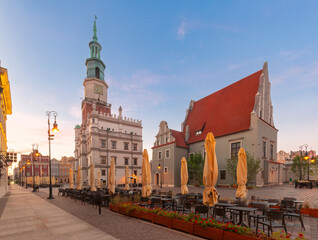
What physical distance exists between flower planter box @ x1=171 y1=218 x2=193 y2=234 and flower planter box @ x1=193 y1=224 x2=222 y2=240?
0.16 meters

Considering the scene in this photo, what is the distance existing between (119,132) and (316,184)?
4062cm

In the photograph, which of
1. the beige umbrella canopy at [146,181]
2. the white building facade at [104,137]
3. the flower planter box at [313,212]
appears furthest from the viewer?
the white building facade at [104,137]

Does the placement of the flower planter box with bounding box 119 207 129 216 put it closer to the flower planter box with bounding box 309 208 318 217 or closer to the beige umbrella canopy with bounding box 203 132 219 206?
the beige umbrella canopy with bounding box 203 132 219 206

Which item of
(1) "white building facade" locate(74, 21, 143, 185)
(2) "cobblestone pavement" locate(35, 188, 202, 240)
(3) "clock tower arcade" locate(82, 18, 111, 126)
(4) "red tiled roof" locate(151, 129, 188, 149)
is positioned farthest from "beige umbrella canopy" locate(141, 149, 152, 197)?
(3) "clock tower arcade" locate(82, 18, 111, 126)

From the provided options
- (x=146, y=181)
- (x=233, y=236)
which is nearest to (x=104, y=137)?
(x=146, y=181)

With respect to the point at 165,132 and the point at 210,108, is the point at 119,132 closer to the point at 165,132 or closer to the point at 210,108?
the point at 165,132

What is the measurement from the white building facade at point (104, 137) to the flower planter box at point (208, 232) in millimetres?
32243

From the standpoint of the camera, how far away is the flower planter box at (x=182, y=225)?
6.54 meters

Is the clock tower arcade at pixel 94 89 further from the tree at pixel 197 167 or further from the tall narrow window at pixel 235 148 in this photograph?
the tall narrow window at pixel 235 148

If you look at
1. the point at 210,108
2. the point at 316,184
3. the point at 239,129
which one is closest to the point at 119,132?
the point at 210,108

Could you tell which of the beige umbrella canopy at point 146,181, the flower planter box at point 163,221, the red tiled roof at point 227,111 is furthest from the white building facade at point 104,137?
the flower planter box at point 163,221

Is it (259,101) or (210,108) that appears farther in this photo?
(210,108)

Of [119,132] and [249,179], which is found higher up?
[119,132]

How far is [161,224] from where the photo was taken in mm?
7645
